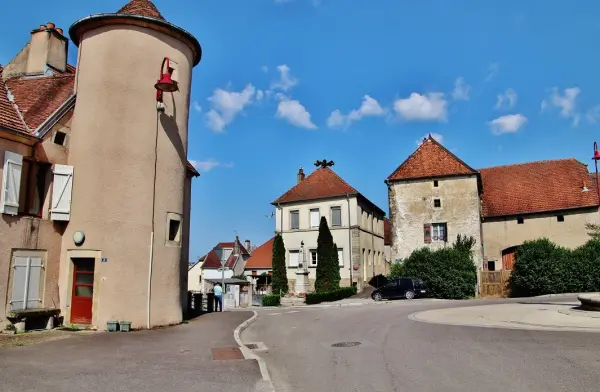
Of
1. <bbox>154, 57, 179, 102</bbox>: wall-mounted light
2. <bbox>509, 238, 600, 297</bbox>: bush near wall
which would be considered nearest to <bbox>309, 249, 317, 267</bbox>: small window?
<bbox>509, 238, 600, 297</bbox>: bush near wall

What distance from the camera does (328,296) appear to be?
31.4m

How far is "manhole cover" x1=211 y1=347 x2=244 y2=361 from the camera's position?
33.2 feet

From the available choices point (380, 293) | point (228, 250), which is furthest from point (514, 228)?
point (228, 250)

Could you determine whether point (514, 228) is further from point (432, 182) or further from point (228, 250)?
point (228, 250)

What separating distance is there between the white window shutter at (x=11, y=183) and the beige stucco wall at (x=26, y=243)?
0.14 m

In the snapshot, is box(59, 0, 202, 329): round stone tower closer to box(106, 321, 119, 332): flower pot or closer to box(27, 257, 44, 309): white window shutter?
box(106, 321, 119, 332): flower pot

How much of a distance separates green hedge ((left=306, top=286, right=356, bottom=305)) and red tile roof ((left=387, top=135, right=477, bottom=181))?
10.1 m

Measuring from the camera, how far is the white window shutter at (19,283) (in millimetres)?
13195

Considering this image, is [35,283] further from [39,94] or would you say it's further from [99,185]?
[39,94]

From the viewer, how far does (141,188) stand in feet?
49.2

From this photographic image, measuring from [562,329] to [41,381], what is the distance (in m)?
12.3

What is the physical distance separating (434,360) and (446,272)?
2285 cm

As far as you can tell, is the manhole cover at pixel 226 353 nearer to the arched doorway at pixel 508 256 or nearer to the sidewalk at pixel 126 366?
the sidewalk at pixel 126 366

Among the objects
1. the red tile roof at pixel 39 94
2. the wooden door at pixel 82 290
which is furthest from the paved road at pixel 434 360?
the red tile roof at pixel 39 94
